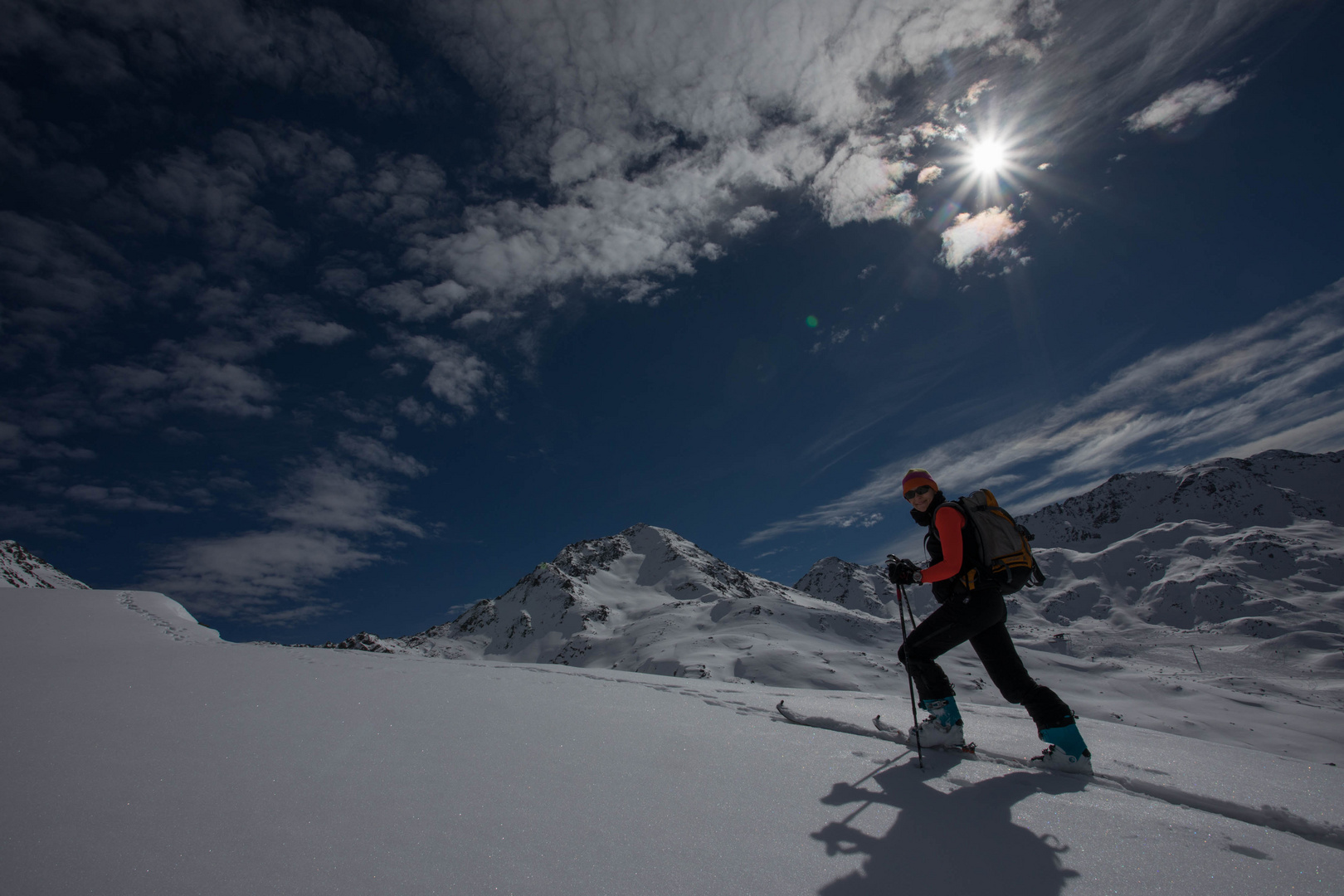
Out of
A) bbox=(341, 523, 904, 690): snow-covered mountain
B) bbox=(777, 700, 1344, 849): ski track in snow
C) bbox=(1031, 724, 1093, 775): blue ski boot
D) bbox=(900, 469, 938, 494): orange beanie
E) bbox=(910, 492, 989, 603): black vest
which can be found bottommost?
A: bbox=(777, 700, 1344, 849): ski track in snow

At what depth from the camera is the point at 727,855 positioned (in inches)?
95.1

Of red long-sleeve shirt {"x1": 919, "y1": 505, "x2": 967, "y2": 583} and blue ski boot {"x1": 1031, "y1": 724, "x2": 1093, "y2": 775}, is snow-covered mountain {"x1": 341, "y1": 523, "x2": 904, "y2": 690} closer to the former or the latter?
red long-sleeve shirt {"x1": 919, "y1": 505, "x2": 967, "y2": 583}

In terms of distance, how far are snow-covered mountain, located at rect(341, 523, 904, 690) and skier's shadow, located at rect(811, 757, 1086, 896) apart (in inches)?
537

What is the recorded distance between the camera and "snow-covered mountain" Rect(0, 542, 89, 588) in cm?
13025

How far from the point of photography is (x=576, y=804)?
2850mm

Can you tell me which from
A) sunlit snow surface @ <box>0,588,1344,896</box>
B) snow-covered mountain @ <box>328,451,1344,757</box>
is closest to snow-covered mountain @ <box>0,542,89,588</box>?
snow-covered mountain @ <box>328,451,1344,757</box>

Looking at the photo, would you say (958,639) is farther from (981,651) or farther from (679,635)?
(679,635)

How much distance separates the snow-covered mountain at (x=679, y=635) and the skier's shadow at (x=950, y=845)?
13.6 m

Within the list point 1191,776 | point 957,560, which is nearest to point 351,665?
point 957,560

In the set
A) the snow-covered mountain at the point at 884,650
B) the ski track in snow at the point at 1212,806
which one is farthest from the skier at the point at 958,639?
the snow-covered mountain at the point at 884,650

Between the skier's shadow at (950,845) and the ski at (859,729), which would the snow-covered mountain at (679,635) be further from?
the skier's shadow at (950,845)

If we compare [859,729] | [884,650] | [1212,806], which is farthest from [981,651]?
[884,650]

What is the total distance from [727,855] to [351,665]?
704 centimetres

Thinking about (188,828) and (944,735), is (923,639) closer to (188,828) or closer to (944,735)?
Result: (944,735)
